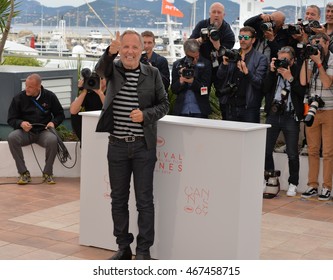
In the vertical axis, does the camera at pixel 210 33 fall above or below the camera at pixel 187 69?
above

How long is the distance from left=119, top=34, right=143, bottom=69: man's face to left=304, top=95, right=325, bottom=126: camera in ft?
10.5

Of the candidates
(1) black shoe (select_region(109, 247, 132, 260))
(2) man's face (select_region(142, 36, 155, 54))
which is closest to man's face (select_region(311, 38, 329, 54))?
(2) man's face (select_region(142, 36, 155, 54))

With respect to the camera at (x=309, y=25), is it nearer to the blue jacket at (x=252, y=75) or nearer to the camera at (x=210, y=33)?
the blue jacket at (x=252, y=75)

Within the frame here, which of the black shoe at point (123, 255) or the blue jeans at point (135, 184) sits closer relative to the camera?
the blue jeans at point (135, 184)

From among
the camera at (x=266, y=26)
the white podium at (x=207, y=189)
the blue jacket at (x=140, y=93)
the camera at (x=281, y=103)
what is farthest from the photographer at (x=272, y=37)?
the blue jacket at (x=140, y=93)

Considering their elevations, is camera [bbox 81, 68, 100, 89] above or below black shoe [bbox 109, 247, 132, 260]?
above

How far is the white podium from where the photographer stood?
5168 millimetres

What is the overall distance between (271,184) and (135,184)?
11.2ft

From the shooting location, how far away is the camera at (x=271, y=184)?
8438 mm

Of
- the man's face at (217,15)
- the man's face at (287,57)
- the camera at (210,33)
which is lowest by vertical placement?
the man's face at (287,57)

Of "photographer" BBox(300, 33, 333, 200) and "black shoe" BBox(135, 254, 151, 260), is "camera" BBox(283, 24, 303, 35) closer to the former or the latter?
"photographer" BBox(300, 33, 333, 200)

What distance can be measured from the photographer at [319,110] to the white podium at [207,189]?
2.88 meters

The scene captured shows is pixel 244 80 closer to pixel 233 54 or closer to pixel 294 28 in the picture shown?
pixel 233 54

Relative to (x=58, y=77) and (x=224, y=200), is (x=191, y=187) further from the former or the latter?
(x=58, y=77)
